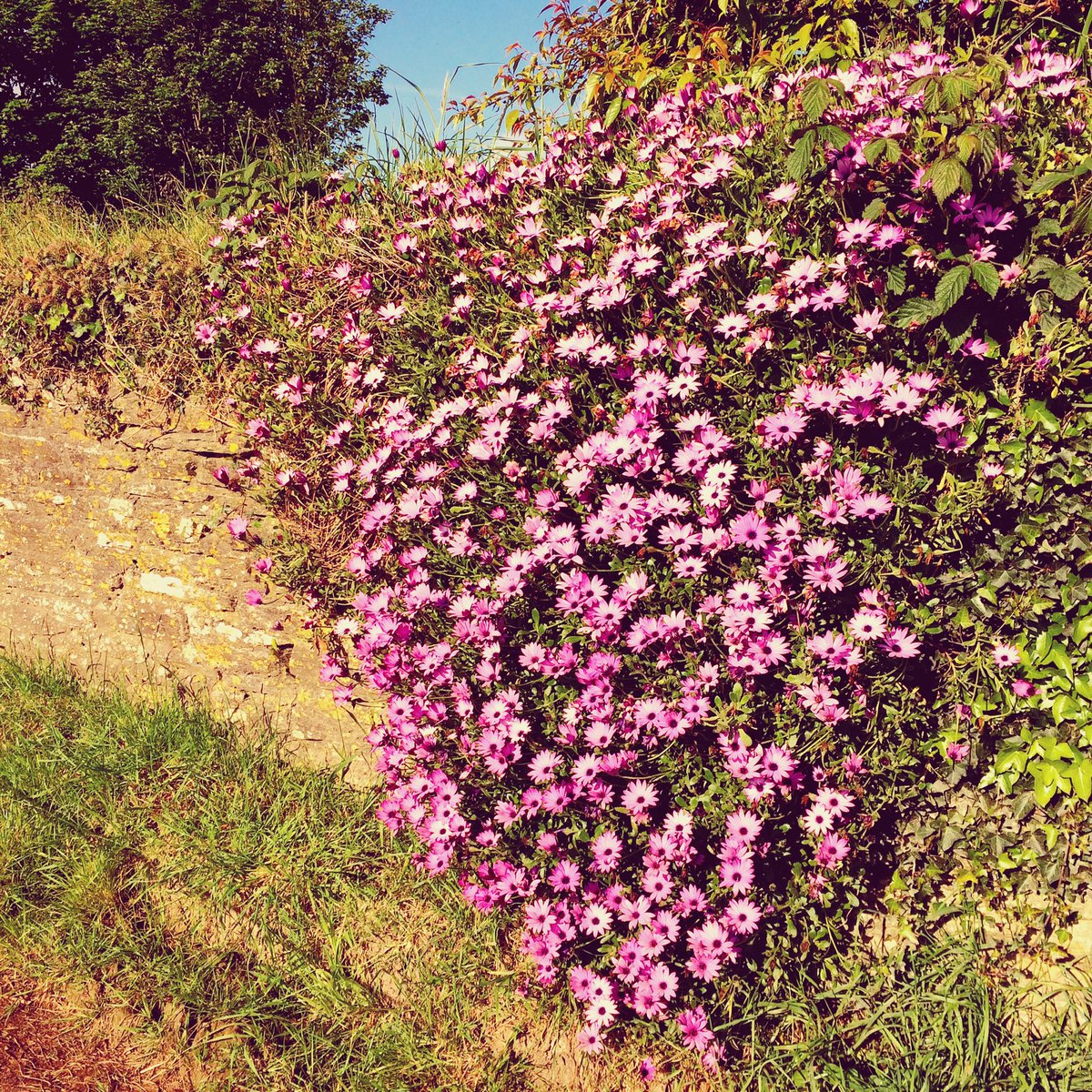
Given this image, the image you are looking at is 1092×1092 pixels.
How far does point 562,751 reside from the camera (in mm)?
2432

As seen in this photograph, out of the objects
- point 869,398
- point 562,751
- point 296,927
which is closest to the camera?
point 869,398

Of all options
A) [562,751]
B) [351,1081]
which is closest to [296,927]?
[351,1081]

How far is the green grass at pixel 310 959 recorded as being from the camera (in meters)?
2.12

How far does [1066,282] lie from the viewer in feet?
6.37

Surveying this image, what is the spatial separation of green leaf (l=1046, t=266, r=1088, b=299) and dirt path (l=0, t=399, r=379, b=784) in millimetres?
2621

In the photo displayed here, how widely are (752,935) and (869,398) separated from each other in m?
1.42

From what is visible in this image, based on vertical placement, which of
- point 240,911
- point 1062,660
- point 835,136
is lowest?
point 240,911

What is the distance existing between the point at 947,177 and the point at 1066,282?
0.39 metres

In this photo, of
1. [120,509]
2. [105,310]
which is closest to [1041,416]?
[120,509]

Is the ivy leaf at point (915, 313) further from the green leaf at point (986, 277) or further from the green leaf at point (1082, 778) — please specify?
the green leaf at point (1082, 778)

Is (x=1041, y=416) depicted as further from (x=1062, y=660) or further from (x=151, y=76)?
(x=151, y=76)

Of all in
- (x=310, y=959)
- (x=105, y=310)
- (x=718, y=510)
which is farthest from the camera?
(x=105, y=310)

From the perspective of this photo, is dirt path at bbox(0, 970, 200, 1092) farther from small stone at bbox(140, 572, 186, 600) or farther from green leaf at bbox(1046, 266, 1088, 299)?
green leaf at bbox(1046, 266, 1088, 299)

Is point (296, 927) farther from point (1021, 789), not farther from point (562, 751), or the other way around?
point (1021, 789)
